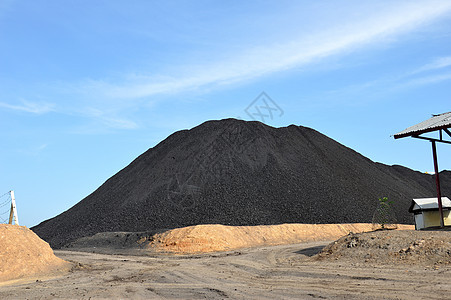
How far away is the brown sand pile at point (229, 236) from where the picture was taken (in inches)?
1118

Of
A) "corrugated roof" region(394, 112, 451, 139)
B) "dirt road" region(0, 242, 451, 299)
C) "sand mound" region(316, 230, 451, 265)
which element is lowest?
"dirt road" region(0, 242, 451, 299)

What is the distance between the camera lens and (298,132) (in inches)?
2411

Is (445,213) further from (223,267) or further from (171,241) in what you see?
(171,241)

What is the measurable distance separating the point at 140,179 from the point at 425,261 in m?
42.2

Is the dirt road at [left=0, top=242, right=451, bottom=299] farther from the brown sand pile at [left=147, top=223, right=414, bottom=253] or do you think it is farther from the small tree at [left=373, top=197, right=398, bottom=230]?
the brown sand pile at [left=147, top=223, right=414, bottom=253]

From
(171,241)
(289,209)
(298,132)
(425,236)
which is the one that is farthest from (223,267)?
(298,132)

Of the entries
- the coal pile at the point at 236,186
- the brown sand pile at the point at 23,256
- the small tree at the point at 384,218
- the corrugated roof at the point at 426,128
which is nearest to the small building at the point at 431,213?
the small tree at the point at 384,218

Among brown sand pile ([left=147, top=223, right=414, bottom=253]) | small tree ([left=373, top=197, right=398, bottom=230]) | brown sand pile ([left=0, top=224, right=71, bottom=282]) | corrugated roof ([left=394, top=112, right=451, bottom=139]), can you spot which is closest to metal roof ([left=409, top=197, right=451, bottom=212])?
small tree ([left=373, top=197, right=398, bottom=230])

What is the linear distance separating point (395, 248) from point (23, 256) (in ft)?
44.9

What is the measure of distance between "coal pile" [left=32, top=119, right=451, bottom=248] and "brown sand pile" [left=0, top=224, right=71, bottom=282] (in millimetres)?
21611

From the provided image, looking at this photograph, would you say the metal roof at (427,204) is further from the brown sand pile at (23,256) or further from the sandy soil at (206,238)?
the brown sand pile at (23,256)

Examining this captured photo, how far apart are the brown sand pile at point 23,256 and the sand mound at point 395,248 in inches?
417

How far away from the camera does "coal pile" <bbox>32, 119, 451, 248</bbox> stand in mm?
41812

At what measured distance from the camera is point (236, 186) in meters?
45.7
